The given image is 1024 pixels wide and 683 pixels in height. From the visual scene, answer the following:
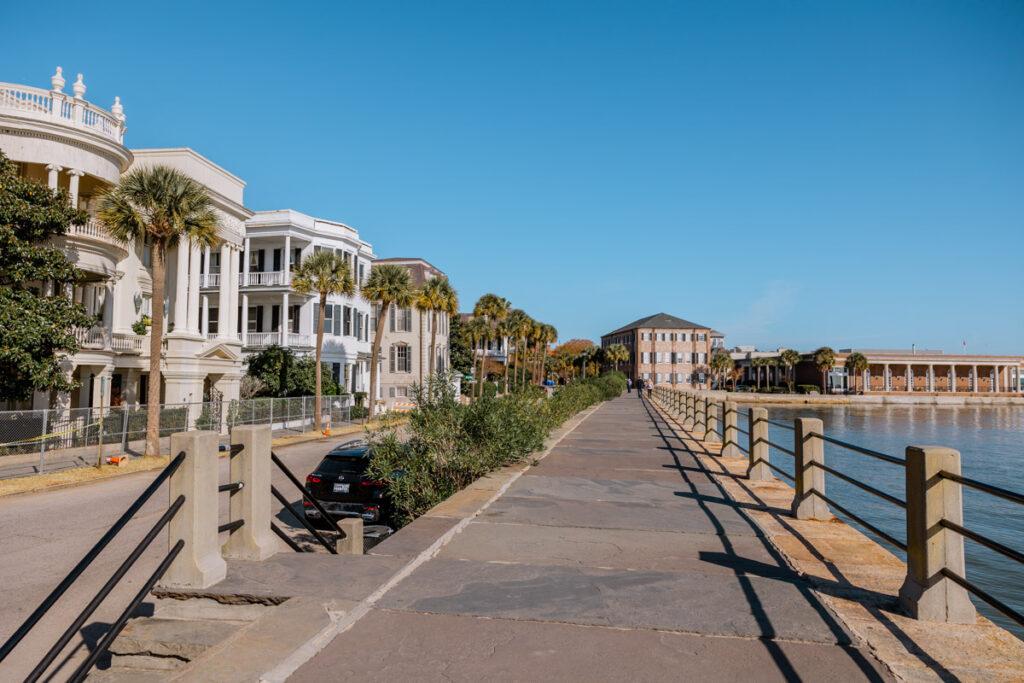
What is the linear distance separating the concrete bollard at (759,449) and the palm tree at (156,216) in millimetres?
17760

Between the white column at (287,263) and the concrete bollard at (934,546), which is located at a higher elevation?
the white column at (287,263)

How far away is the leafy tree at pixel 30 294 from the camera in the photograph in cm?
2069

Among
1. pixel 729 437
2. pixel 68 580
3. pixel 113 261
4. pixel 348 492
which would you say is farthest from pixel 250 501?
pixel 113 261

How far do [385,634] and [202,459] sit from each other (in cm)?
208

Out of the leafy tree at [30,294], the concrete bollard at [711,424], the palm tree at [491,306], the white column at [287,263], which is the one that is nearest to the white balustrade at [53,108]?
the leafy tree at [30,294]

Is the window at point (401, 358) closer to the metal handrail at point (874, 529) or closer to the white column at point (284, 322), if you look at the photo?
the white column at point (284, 322)

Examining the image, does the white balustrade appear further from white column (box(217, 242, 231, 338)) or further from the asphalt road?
the asphalt road

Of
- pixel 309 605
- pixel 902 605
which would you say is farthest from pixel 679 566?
pixel 309 605

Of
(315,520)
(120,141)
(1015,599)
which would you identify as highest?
(120,141)

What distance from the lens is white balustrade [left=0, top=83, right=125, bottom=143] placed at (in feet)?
81.1

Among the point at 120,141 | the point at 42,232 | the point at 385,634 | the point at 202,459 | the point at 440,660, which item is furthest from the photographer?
the point at 120,141

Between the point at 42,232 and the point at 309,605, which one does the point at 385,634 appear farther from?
the point at 42,232

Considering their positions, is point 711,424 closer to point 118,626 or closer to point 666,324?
point 118,626

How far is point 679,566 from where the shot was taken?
20.7 feet
